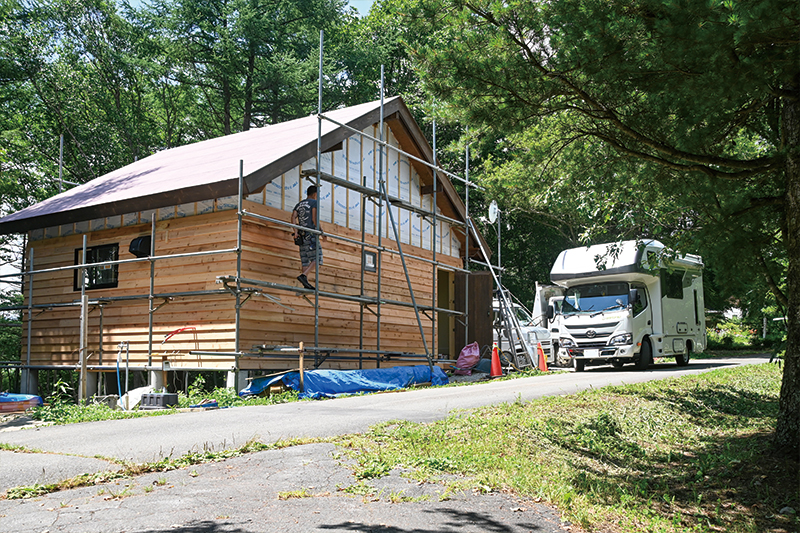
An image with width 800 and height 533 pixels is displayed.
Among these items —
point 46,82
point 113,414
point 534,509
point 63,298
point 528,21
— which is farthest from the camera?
point 46,82

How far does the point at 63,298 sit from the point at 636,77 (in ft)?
50.9

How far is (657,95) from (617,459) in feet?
13.1

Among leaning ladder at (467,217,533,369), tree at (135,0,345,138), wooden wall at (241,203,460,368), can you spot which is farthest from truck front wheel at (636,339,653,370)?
tree at (135,0,345,138)

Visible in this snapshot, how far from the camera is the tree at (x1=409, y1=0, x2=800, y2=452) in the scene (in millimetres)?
6375

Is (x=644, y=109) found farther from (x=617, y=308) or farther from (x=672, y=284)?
(x=672, y=284)

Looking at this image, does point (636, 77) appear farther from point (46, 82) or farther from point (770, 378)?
point (46, 82)

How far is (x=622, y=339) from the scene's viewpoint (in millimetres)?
18391

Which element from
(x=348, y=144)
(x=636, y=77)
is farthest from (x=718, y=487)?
(x=348, y=144)

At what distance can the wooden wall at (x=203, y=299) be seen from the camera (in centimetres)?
1484

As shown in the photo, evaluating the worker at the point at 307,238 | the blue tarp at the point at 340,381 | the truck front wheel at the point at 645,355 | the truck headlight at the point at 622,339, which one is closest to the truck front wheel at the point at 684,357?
the truck front wheel at the point at 645,355

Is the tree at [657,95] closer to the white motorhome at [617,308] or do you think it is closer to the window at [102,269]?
the white motorhome at [617,308]

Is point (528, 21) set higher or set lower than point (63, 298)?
higher

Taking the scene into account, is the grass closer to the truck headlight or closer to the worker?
the worker

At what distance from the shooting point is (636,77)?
7.38m
